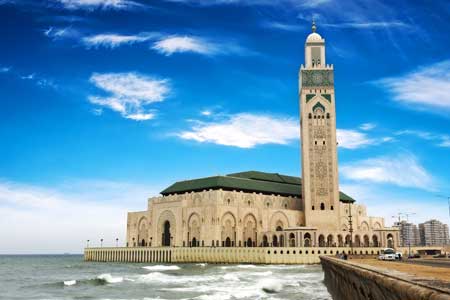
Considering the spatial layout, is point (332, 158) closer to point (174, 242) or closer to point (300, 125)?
point (300, 125)

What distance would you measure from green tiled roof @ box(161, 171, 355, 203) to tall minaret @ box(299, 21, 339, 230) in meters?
12.8

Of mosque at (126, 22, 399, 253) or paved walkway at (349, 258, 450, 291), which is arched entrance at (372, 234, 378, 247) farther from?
paved walkway at (349, 258, 450, 291)

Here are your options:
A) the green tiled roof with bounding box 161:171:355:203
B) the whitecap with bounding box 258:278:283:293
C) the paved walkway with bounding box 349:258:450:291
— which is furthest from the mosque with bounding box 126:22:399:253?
the paved walkway with bounding box 349:258:450:291

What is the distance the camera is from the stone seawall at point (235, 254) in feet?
277

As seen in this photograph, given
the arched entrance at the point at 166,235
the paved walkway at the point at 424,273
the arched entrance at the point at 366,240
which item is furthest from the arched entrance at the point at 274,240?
the paved walkway at the point at 424,273

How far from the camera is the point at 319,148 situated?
334ft

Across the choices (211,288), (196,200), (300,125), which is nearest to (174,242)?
(196,200)

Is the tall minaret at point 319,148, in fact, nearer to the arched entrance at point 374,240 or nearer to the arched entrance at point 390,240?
the arched entrance at point 374,240

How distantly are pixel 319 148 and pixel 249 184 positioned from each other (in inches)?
702

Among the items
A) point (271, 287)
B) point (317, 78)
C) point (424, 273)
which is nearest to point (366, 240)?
point (317, 78)

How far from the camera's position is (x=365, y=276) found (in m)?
15.0

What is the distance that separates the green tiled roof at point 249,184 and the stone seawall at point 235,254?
51.7 feet

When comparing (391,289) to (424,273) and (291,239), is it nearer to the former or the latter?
(424,273)

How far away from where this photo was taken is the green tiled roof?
347 ft
